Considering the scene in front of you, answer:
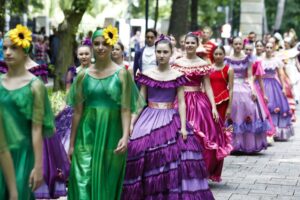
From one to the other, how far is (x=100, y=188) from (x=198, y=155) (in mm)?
2077

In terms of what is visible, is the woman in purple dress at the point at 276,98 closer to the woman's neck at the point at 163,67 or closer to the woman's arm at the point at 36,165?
the woman's neck at the point at 163,67

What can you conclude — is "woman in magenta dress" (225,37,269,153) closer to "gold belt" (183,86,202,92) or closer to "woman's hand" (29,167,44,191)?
"gold belt" (183,86,202,92)

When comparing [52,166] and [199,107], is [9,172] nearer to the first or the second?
[52,166]

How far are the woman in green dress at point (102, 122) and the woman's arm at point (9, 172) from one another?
80.2 inches

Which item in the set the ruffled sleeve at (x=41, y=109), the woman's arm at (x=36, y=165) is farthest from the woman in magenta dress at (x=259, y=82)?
the woman's arm at (x=36, y=165)

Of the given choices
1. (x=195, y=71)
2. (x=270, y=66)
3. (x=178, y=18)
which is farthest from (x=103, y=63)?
(x=178, y=18)

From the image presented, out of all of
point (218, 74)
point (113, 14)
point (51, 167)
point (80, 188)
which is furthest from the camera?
point (113, 14)

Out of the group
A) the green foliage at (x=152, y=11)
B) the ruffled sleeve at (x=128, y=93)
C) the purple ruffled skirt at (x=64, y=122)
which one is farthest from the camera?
the green foliage at (x=152, y=11)

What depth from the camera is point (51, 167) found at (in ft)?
29.5

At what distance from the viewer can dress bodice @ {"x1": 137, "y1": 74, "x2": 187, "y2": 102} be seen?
31.1 ft

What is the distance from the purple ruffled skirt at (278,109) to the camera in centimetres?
1764

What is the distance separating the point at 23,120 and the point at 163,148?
3075 mm

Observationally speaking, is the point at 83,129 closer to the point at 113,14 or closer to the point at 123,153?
the point at 123,153

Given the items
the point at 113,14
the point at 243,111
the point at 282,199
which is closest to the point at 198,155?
the point at 282,199
